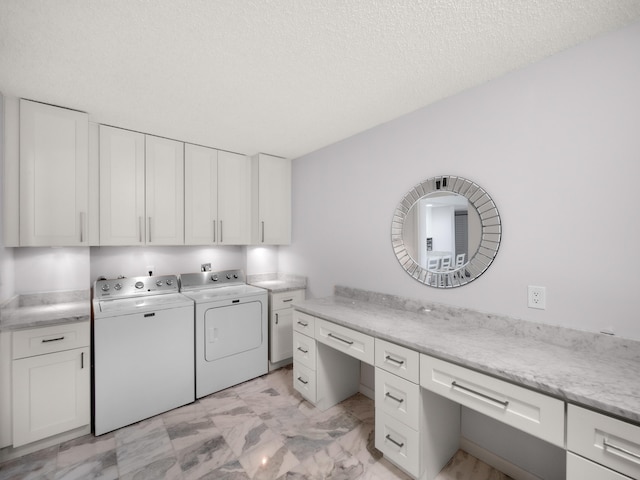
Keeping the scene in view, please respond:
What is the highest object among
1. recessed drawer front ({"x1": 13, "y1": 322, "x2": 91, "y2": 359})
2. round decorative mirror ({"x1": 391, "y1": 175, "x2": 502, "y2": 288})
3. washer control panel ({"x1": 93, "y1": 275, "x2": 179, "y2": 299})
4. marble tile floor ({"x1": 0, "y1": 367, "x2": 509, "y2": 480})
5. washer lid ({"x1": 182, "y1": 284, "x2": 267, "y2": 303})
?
round decorative mirror ({"x1": 391, "y1": 175, "x2": 502, "y2": 288})

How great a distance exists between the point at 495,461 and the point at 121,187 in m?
3.42

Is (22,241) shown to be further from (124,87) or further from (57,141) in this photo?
(124,87)

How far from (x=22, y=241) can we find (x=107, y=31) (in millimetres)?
1630

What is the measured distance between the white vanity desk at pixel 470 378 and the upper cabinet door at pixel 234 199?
124 centimetres

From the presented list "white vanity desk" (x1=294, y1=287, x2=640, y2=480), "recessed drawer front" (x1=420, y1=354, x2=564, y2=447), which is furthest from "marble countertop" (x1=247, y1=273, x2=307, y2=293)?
"recessed drawer front" (x1=420, y1=354, x2=564, y2=447)

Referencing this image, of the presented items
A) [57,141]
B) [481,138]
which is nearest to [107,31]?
[57,141]

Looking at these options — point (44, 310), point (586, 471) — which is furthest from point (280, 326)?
point (586, 471)

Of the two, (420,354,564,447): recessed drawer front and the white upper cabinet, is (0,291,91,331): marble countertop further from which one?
(420,354,564,447): recessed drawer front

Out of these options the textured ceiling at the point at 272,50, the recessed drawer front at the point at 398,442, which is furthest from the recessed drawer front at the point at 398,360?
the textured ceiling at the point at 272,50

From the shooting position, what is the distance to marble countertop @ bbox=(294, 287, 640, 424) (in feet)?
3.43

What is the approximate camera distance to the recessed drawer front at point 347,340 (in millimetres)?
1814

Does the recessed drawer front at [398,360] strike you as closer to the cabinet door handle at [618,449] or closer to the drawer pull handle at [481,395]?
the drawer pull handle at [481,395]

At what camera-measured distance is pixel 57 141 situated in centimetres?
210

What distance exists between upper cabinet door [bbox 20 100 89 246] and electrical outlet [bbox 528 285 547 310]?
10.3ft
